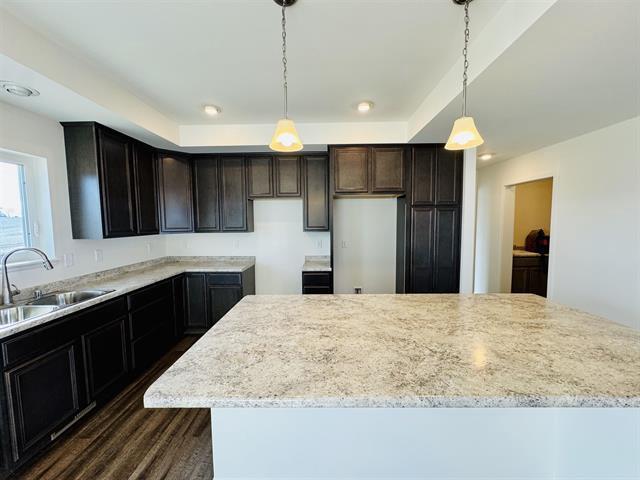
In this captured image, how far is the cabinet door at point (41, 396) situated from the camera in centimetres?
156

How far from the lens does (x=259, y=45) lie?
178 cm

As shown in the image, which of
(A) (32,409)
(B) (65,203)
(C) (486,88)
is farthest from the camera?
(B) (65,203)

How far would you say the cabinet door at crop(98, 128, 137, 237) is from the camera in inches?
99.7

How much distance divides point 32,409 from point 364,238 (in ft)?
11.4

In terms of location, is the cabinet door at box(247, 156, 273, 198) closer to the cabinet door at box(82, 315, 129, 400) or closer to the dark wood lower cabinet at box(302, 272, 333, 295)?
the dark wood lower cabinet at box(302, 272, 333, 295)

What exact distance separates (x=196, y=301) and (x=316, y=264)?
1.62 metres

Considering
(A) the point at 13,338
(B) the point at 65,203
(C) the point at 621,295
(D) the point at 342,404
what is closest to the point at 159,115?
(B) the point at 65,203

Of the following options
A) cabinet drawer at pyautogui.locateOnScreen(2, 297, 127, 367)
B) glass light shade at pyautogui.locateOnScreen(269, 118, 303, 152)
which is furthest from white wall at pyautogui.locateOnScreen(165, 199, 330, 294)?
glass light shade at pyautogui.locateOnScreen(269, 118, 303, 152)

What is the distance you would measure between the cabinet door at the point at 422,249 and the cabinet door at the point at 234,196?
220cm

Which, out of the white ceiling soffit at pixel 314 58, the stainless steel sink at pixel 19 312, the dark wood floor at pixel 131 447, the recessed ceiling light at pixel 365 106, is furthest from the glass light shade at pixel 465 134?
the stainless steel sink at pixel 19 312

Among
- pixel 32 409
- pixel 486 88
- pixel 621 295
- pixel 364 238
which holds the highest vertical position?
pixel 486 88

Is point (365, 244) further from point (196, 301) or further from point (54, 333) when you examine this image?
point (54, 333)

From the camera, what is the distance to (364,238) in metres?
3.91

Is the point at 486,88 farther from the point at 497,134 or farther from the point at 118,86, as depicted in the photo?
the point at 118,86
